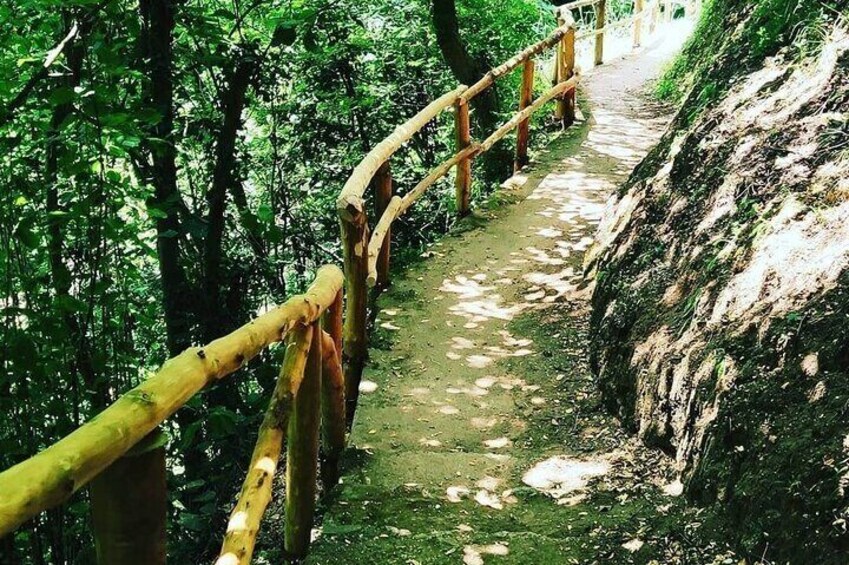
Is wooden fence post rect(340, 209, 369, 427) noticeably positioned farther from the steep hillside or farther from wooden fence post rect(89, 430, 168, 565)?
wooden fence post rect(89, 430, 168, 565)

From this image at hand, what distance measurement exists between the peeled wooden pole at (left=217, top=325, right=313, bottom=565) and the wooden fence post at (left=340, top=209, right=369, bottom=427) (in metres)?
1.56

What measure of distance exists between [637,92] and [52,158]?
8.96m

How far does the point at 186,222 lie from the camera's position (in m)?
5.29

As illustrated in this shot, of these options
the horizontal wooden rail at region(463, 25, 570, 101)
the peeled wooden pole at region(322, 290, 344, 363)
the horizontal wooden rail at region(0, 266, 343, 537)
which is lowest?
the peeled wooden pole at region(322, 290, 344, 363)

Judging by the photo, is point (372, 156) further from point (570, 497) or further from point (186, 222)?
point (570, 497)

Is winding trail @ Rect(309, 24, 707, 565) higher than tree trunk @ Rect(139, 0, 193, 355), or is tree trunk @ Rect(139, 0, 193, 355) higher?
tree trunk @ Rect(139, 0, 193, 355)

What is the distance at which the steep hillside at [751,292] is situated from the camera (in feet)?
8.46

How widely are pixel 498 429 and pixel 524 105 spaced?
16.2 ft

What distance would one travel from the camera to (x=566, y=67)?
971cm

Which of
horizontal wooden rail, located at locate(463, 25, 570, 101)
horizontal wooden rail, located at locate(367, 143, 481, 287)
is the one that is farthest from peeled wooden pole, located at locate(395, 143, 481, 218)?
horizontal wooden rail, located at locate(463, 25, 570, 101)

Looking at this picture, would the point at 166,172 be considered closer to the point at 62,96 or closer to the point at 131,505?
the point at 62,96

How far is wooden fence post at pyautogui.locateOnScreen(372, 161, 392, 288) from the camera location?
5.61 m

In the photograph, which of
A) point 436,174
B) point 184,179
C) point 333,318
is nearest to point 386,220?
point 436,174

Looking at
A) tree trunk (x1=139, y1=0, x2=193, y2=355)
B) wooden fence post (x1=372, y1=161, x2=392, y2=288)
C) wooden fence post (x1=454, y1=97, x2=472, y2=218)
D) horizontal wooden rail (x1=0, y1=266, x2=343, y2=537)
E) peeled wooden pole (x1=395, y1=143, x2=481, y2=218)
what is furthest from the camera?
wooden fence post (x1=454, y1=97, x2=472, y2=218)
